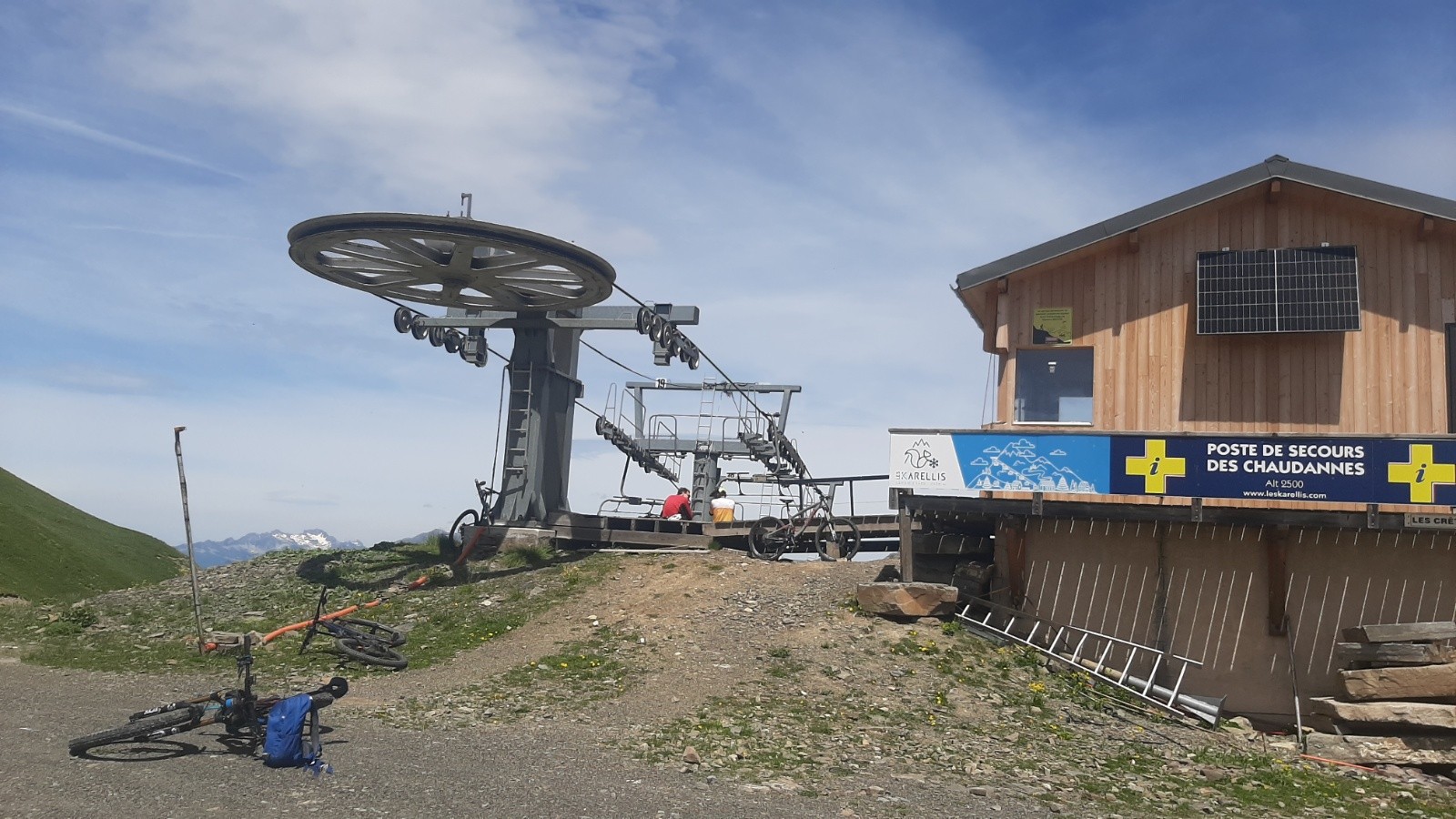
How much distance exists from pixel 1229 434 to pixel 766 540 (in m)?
9.56

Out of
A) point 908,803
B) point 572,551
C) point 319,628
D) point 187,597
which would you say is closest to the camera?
point 908,803

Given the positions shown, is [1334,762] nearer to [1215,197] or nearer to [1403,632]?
[1403,632]

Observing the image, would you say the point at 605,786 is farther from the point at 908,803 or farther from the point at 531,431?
the point at 531,431

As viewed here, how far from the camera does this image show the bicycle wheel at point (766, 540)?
23484mm

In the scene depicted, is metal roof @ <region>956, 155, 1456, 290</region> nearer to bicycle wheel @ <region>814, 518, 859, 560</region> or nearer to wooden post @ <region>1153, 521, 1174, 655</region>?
wooden post @ <region>1153, 521, 1174, 655</region>

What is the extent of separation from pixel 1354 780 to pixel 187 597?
18045mm

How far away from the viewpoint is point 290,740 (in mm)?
10227

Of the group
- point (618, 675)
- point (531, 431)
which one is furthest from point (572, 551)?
point (618, 675)

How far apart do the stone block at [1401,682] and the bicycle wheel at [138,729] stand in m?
13.8

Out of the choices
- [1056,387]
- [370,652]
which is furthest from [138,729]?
[1056,387]

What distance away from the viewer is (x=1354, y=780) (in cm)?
1298

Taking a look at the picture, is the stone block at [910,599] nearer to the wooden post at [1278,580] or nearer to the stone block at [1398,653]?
the wooden post at [1278,580]

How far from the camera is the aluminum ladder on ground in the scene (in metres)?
16.3

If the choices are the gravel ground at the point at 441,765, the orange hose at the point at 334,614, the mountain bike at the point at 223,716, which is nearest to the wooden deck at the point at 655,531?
the orange hose at the point at 334,614
